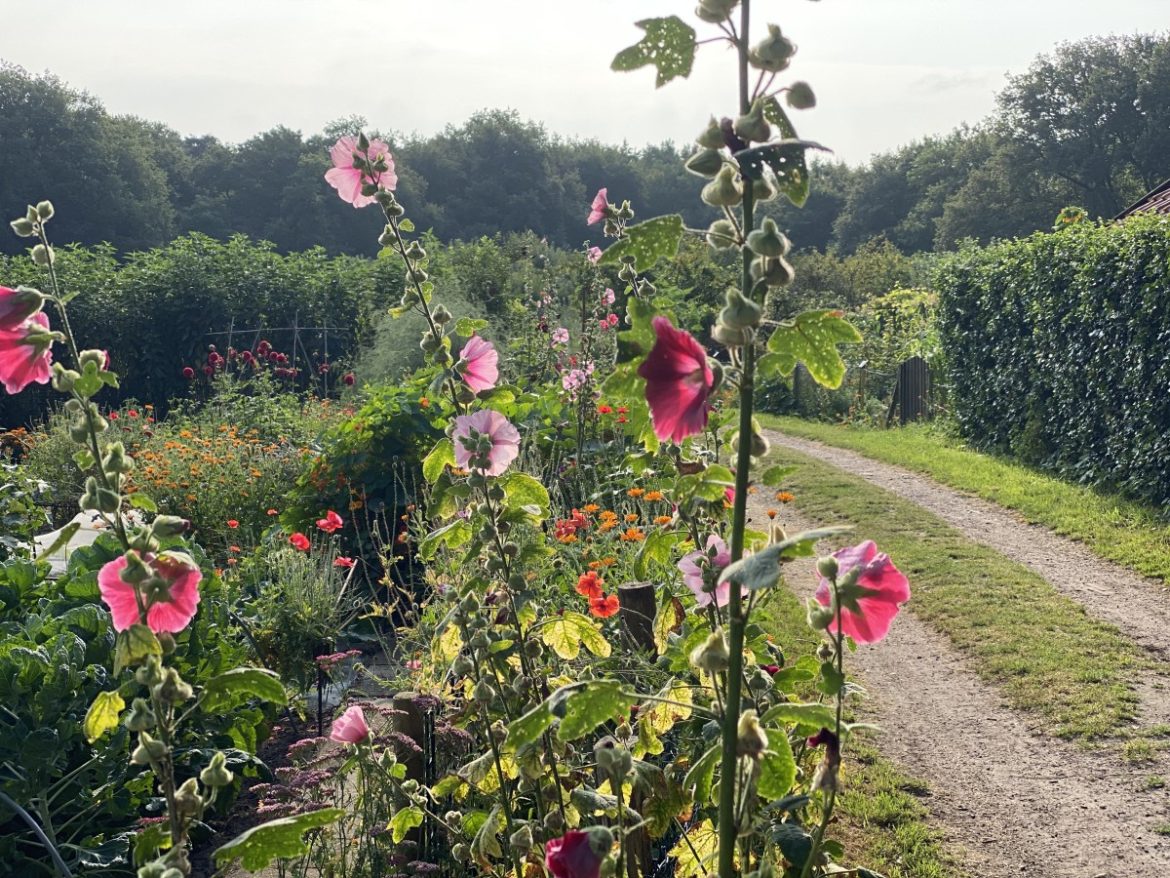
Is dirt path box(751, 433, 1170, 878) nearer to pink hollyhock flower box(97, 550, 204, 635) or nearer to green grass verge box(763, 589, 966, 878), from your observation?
green grass verge box(763, 589, 966, 878)

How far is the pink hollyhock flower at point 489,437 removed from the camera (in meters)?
1.74

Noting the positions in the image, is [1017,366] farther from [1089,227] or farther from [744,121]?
[744,121]

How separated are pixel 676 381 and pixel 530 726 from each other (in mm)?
376

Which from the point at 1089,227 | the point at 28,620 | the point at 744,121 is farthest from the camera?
the point at 1089,227

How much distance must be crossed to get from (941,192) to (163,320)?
39.5 m

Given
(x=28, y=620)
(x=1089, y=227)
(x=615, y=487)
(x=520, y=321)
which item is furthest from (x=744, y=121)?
(x=520, y=321)

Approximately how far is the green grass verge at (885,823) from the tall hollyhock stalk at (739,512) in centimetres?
219

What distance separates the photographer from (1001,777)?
429cm

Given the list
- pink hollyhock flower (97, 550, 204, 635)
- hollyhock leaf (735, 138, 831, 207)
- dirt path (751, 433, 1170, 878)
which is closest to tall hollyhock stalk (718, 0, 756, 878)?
hollyhock leaf (735, 138, 831, 207)

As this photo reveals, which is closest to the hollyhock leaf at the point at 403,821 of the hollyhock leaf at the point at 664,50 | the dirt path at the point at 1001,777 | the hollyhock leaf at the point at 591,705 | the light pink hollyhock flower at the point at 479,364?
the light pink hollyhock flower at the point at 479,364

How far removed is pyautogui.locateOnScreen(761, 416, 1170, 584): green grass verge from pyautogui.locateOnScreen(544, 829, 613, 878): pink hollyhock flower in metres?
6.65

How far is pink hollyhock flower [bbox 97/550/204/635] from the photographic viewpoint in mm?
1111

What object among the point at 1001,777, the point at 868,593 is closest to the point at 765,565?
the point at 868,593

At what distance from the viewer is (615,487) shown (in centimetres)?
617
